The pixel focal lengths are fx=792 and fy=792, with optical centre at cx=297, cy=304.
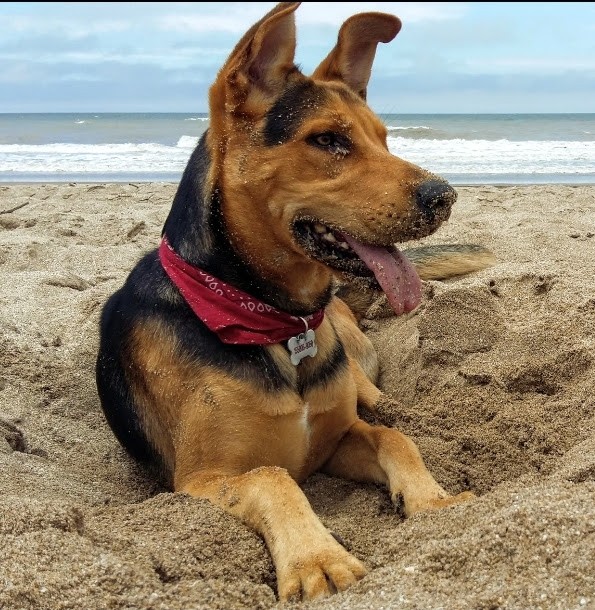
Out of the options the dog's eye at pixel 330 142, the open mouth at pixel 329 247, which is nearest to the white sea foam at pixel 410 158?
the dog's eye at pixel 330 142

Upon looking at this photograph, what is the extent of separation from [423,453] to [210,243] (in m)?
1.66

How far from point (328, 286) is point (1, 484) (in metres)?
1.91

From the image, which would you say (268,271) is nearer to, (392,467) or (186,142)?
(392,467)

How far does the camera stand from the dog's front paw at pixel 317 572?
275 centimetres

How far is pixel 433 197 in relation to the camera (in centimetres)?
346

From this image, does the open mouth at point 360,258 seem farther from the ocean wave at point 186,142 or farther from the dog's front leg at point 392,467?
the ocean wave at point 186,142

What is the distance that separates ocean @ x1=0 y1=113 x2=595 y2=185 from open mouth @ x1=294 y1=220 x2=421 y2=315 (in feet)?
41.8

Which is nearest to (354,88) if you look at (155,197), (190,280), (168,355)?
(190,280)

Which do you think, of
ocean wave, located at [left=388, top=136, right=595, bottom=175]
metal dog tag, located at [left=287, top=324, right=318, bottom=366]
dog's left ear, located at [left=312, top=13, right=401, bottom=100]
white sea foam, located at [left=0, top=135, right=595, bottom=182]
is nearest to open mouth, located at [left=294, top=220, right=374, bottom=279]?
metal dog tag, located at [left=287, top=324, right=318, bottom=366]

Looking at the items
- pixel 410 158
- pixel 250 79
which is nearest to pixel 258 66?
pixel 250 79

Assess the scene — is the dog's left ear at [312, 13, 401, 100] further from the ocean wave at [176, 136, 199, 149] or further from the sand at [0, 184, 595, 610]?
the ocean wave at [176, 136, 199, 149]

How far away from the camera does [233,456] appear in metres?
3.74

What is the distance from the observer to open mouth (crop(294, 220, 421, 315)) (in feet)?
12.0

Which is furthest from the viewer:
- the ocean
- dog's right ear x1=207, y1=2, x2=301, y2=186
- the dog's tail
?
the ocean
